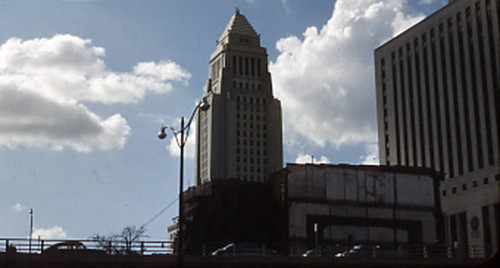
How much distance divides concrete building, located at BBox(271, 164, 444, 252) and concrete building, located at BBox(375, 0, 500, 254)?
37.9ft

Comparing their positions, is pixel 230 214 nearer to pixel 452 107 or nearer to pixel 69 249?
pixel 452 107

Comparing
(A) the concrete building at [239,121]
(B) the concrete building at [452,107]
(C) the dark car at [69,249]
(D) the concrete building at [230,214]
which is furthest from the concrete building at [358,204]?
(A) the concrete building at [239,121]

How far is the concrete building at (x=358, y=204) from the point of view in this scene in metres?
104

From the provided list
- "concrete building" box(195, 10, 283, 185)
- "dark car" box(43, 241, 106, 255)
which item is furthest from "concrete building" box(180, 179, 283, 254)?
"dark car" box(43, 241, 106, 255)

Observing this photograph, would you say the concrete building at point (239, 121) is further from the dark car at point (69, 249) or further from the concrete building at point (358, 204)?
the dark car at point (69, 249)

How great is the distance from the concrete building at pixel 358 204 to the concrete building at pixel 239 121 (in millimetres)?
63647

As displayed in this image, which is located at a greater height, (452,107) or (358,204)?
(452,107)

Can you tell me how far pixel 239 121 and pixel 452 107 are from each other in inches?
A: 2394

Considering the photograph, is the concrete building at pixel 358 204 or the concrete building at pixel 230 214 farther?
the concrete building at pixel 230 214

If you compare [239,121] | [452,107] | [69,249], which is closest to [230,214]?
[452,107]

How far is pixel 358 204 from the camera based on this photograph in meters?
107

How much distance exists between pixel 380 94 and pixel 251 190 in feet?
163

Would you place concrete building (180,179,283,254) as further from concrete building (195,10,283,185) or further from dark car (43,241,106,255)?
dark car (43,241,106,255)

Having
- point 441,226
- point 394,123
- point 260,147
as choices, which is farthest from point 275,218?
point 260,147
